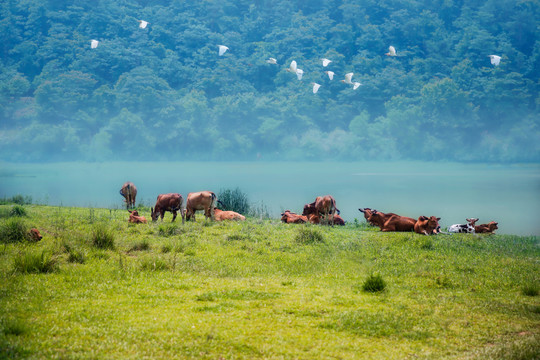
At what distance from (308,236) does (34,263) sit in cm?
628

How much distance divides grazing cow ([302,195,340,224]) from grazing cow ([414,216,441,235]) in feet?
9.76

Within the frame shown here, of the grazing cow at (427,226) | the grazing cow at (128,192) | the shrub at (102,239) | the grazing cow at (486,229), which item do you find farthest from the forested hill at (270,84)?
the shrub at (102,239)

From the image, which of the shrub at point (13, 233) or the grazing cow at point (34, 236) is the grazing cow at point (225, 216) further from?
the shrub at point (13, 233)

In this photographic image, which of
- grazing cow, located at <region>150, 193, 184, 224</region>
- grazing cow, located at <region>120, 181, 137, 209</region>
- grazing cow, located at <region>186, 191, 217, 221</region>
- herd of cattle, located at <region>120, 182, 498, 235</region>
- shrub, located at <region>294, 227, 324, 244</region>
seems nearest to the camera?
shrub, located at <region>294, 227, 324, 244</region>

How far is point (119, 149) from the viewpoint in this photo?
84.6 m

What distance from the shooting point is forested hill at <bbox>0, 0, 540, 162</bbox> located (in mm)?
84938

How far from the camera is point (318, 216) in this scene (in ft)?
55.1

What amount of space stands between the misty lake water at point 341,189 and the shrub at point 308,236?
9022 millimetres

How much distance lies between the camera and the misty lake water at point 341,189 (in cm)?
2975

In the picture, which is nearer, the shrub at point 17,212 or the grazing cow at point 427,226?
the grazing cow at point 427,226

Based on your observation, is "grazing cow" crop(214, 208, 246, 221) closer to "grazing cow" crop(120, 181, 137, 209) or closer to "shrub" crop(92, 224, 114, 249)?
"grazing cow" crop(120, 181, 137, 209)

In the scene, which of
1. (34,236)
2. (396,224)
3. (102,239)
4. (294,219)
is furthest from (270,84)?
(102,239)

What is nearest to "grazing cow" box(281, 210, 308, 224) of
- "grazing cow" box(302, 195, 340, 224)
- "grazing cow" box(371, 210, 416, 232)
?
"grazing cow" box(302, 195, 340, 224)

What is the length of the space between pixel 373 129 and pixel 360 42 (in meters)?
29.0
